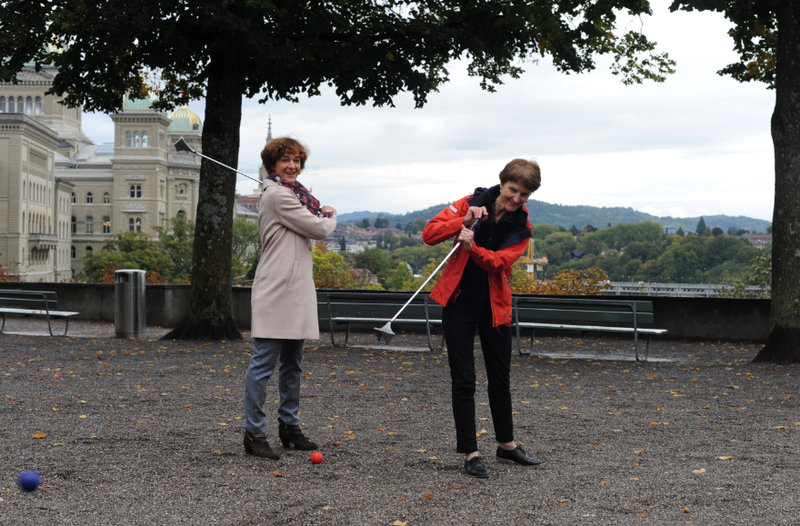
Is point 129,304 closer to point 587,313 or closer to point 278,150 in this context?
point 587,313

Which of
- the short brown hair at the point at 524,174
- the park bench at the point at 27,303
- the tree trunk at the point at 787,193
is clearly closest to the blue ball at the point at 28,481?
the short brown hair at the point at 524,174

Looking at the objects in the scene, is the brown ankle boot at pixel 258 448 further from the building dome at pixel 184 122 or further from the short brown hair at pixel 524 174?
the building dome at pixel 184 122

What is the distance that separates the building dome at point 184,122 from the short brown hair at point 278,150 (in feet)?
466

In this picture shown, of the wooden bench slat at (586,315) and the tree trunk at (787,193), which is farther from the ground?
the tree trunk at (787,193)

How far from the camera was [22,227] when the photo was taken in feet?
339

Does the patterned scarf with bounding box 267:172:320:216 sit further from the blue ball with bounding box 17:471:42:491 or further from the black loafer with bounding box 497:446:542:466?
the blue ball with bounding box 17:471:42:491

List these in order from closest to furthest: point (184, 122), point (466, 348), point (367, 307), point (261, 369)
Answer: point (466, 348) < point (261, 369) < point (367, 307) < point (184, 122)

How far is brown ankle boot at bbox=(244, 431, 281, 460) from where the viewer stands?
5531mm

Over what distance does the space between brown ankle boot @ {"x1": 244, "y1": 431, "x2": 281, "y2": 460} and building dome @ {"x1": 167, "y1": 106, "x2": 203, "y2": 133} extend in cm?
14233

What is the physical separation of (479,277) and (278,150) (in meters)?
1.50

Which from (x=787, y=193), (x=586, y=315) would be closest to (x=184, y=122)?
(x=586, y=315)

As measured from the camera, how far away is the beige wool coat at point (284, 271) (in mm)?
5543

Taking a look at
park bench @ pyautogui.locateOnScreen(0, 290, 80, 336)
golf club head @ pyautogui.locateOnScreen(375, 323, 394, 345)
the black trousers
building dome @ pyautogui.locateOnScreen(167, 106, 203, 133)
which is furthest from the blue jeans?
building dome @ pyautogui.locateOnScreen(167, 106, 203, 133)

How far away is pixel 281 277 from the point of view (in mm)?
5559
